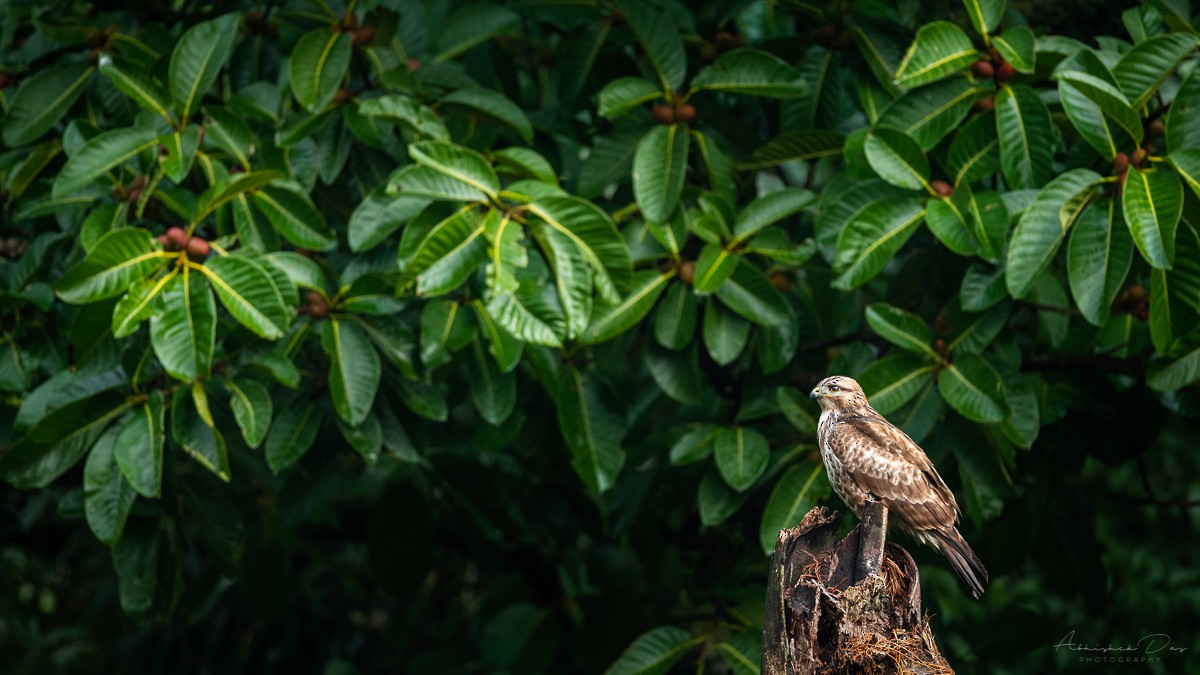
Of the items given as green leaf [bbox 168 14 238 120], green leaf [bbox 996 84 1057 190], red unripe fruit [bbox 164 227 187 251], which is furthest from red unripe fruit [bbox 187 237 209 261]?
green leaf [bbox 996 84 1057 190]

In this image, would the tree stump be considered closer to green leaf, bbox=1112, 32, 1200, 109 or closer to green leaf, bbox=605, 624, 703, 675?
green leaf, bbox=605, 624, 703, 675

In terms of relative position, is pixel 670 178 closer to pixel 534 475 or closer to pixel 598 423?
pixel 598 423

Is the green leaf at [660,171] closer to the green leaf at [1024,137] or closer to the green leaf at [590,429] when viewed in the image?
the green leaf at [590,429]

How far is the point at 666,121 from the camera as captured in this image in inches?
162

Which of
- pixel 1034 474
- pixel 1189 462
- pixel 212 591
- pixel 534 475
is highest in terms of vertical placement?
pixel 1034 474

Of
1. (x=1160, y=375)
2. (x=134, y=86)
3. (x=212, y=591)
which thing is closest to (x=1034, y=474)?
(x=1160, y=375)

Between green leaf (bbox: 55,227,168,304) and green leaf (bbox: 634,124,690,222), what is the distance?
152cm

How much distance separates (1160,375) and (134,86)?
3296mm

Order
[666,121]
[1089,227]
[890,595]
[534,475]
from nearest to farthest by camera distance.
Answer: [890,595]
[1089,227]
[666,121]
[534,475]

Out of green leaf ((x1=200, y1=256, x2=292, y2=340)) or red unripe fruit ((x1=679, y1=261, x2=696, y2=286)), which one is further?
red unripe fruit ((x1=679, y1=261, x2=696, y2=286))

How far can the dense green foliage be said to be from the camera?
350 centimetres

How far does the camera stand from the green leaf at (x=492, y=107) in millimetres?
3898

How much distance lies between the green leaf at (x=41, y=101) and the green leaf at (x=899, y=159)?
107 inches

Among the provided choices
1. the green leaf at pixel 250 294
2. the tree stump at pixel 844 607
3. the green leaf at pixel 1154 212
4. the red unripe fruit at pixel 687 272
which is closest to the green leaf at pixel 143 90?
the green leaf at pixel 250 294
